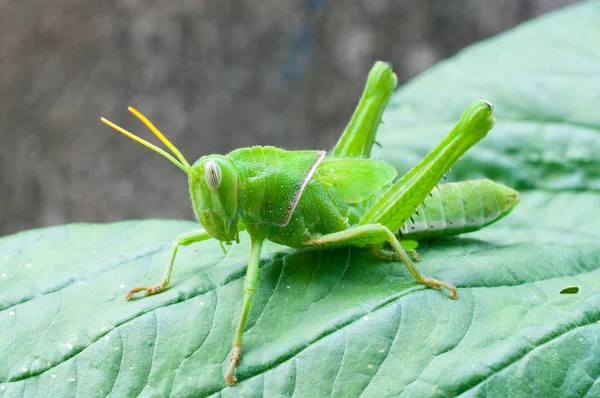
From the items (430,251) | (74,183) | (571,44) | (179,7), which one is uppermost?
(179,7)

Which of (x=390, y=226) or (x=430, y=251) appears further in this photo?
(x=430, y=251)

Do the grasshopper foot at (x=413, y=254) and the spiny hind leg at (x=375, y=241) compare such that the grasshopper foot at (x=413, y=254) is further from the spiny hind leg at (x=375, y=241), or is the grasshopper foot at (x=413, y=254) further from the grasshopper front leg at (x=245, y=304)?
the grasshopper front leg at (x=245, y=304)

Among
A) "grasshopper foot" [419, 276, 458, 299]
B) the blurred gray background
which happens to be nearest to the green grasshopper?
"grasshopper foot" [419, 276, 458, 299]

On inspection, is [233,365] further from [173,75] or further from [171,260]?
[173,75]

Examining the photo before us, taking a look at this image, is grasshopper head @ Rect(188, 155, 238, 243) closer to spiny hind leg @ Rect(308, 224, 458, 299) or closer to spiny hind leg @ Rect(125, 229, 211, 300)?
spiny hind leg @ Rect(125, 229, 211, 300)

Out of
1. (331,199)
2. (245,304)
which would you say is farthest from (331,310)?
(331,199)

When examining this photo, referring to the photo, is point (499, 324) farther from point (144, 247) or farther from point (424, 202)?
point (144, 247)

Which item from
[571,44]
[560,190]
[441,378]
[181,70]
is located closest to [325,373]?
[441,378]

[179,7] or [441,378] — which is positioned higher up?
[179,7]
